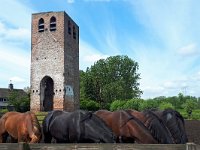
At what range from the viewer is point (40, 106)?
4225 cm

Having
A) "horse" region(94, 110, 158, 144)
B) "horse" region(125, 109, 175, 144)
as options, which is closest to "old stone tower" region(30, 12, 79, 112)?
"horse" region(94, 110, 158, 144)

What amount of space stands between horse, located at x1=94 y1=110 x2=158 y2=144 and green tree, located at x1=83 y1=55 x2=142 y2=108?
57.6 m

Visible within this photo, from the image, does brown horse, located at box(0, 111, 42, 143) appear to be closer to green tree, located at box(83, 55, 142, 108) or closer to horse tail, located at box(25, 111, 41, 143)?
horse tail, located at box(25, 111, 41, 143)

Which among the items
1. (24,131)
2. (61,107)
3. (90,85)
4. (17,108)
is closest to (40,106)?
(61,107)

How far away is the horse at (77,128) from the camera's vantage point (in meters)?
7.75

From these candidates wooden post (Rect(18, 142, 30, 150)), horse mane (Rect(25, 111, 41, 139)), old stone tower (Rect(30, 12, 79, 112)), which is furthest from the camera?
old stone tower (Rect(30, 12, 79, 112))

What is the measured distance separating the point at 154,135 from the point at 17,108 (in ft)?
159

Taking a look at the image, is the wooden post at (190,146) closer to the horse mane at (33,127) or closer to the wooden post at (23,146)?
the wooden post at (23,146)

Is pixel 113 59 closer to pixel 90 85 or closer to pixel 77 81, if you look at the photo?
pixel 90 85

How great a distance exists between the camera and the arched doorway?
1682 inches

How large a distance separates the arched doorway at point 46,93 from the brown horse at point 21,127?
31.2 metres

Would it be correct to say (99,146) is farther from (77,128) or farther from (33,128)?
(33,128)

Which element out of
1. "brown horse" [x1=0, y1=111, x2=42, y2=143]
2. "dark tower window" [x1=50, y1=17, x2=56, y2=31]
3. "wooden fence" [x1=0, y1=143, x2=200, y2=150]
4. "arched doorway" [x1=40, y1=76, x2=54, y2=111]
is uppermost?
"dark tower window" [x1=50, y1=17, x2=56, y2=31]

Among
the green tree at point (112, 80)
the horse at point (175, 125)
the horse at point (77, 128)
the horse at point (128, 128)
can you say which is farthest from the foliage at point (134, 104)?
the horse at point (128, 128)
